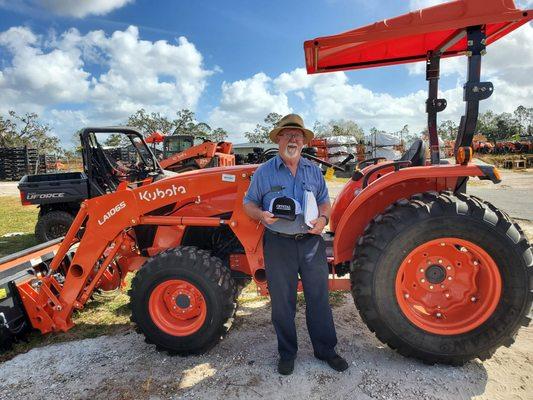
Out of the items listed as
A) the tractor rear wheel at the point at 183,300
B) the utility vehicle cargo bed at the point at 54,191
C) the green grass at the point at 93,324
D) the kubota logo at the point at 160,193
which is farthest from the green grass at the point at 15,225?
the tractor rear wheel at the point at 183,300

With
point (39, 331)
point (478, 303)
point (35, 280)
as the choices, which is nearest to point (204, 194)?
point (35, 280)

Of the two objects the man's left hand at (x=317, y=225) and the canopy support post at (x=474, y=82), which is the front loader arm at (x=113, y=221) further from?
the canopy support post at (x=474, y=82)

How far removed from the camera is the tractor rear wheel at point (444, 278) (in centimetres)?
271

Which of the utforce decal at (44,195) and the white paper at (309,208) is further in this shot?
the utforce decal at (44,195)

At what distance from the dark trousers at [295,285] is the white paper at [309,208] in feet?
0.53

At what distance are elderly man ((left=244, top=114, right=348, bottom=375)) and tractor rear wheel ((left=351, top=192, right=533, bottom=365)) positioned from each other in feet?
0.96

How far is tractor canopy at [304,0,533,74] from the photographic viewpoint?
2.56 meters

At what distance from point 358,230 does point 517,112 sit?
3203 inches

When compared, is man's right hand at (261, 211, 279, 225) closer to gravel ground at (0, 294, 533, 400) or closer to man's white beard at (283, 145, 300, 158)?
man's white beard at (283, 145, 300, 158)

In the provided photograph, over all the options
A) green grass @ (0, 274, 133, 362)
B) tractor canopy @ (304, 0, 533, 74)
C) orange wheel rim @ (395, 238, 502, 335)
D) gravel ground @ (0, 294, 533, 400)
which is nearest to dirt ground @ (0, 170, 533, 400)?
gravel ground @ (0, 294, 533, 400)

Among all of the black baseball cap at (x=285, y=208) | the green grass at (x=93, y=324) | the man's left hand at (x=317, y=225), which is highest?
the black baseball cap at (x=285, y=208)

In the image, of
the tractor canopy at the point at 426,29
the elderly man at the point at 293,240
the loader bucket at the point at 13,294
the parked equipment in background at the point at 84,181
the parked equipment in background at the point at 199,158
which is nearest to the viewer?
the tractor canopy at the point at 426,29

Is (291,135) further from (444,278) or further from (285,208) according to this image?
(444,278)

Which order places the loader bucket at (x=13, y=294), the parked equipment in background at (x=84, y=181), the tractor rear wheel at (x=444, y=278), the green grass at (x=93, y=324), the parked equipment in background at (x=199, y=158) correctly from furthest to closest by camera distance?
the parked equipment in background at (x=199, y=158), the parked equipment in background at (x=84, y=181), the green grass at (x=93, y=324), the loader bucket at (x=13, y=294), the tractor rear wheel at (x=444, y=278)
